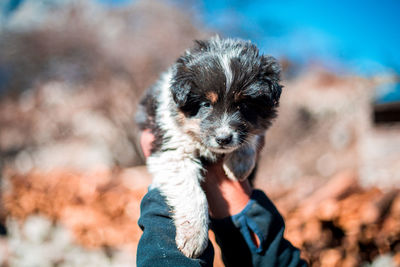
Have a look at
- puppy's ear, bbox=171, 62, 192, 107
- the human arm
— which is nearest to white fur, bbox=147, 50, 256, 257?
the human arm

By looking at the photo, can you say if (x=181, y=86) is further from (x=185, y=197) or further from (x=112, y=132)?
(x=112, y=132)

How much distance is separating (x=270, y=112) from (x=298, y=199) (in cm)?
400

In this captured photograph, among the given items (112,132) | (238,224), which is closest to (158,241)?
(238,224)

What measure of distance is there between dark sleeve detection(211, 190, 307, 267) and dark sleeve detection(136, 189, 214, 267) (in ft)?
0.63

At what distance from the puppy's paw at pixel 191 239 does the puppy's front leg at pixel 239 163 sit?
1.75 feet

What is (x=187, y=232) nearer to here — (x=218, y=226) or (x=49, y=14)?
(x=218, y=226)

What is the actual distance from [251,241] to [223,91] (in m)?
1.03

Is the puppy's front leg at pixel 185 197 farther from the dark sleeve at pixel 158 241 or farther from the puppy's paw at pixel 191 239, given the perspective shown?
the dark sleeve at pixel 158 241

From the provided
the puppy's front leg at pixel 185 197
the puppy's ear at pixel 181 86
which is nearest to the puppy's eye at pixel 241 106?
the puppy's ear at pixel 181 86

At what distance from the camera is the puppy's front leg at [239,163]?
220 centimetres

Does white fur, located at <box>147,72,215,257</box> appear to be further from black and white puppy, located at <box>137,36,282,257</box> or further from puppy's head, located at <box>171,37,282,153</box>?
puppy's head, located at <box>171,37,282,153</box>

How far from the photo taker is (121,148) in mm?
12047

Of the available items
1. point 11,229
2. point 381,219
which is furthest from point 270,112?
point 11,229

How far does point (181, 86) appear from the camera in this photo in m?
2.01
